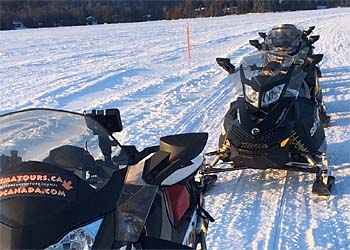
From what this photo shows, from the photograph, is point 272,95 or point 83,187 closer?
point 83,187

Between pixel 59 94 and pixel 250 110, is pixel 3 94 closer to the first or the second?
pixel 59 94

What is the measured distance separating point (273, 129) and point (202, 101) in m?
4.16

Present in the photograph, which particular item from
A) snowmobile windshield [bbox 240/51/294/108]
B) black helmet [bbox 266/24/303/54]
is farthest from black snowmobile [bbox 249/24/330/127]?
snowmobile windshield [bbox 240/51/294/108]

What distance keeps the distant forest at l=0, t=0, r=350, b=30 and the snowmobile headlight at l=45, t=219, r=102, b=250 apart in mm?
37248

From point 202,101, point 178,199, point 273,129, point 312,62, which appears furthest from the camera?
point 202,101

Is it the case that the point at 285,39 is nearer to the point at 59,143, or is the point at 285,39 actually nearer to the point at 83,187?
the point at 59,143

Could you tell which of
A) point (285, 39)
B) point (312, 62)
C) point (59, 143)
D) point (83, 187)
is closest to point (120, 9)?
point (285, 39)

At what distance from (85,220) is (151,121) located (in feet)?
19.0

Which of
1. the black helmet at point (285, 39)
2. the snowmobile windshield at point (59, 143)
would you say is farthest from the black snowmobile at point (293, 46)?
the snowmobile windshield at point (59, 143)

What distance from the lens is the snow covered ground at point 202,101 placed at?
434cm

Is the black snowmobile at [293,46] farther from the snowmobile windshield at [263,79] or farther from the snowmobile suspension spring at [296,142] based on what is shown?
the snowmobile suspension spring at [296,142]

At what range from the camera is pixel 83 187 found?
1977 mm

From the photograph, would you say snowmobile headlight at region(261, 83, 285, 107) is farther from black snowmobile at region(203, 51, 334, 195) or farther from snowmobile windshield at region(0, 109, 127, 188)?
snowmobile windshield at region(0, 109, 127, 188)

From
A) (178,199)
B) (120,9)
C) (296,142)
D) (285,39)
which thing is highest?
(285,39)
